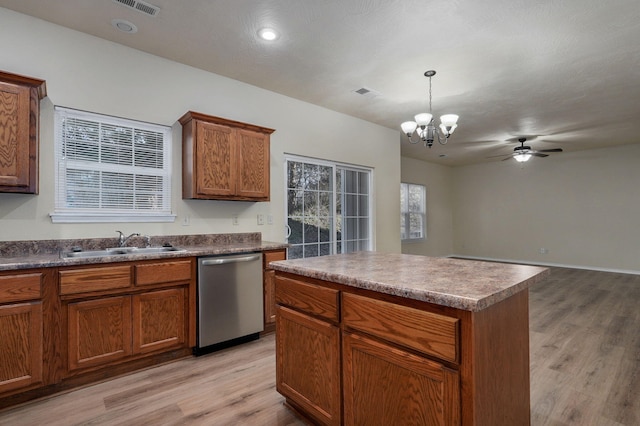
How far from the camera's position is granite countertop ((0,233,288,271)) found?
7.25ft

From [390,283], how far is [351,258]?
80 centimetres

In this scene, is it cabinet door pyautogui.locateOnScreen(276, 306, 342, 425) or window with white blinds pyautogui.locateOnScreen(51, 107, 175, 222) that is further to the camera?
window with white blinds pyautogui.locateOnScreen(51, 107, 175, 222)

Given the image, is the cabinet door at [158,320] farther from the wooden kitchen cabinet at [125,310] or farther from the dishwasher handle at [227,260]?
the dishwasher handle at [227,260]

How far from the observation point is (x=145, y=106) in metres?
3.15

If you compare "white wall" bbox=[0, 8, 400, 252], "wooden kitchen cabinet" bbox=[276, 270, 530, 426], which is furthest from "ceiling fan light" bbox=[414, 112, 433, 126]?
"wooden kitchen cabinet" bbox=[276, 270, 530, 426]

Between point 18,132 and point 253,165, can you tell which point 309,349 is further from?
point 18,132

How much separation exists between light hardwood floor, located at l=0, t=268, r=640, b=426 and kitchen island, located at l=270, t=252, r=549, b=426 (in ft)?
1.52

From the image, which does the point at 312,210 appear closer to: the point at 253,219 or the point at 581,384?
the point at 253,219

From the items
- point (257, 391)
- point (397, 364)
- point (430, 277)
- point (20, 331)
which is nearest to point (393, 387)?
point (397, 364)

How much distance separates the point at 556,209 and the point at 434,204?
2729mm

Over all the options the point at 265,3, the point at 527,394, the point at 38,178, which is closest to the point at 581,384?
the point at 527,394

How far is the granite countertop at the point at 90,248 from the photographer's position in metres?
2.21

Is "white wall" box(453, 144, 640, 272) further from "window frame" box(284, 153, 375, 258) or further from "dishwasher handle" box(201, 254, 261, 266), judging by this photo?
"dishwasher handle" box(201, 254, 261, 266)

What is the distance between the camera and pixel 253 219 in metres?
3.87
